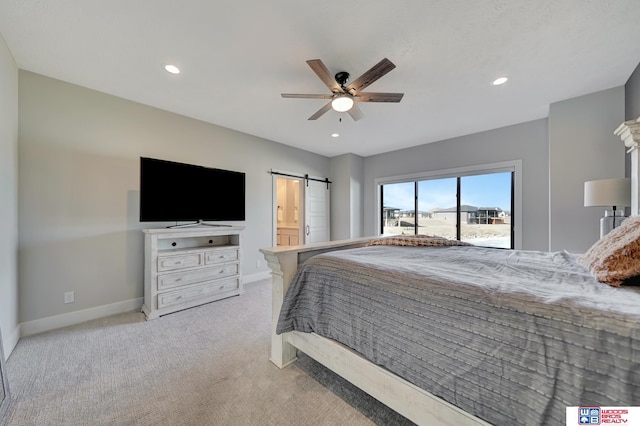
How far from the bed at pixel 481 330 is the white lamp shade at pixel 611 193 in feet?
3.41

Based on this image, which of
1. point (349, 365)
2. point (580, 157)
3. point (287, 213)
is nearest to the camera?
point (349, 365)

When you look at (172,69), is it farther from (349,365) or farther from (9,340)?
(349,365)

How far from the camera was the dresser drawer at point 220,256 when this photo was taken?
3.07 metres

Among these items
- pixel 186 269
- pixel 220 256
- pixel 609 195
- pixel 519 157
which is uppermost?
pixel 519 157

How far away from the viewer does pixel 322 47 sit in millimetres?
1947

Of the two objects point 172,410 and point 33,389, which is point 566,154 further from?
point 33,389

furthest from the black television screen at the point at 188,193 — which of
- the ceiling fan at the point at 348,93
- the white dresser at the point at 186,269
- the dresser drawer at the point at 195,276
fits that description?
the ceiling fan at the point at 348,93

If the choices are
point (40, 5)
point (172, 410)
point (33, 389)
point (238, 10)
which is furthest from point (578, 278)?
point (40, 5)

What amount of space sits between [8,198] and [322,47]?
3026mm

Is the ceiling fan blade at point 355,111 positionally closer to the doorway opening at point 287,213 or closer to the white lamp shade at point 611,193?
the white lamp shade at point 611,193

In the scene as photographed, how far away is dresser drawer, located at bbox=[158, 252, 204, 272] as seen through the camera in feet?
8.90

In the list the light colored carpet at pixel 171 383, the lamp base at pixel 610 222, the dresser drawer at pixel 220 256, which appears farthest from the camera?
the dresser drawer at pixel 220 256

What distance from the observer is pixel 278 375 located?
5.58 feet

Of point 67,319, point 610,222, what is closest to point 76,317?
point 67,319
